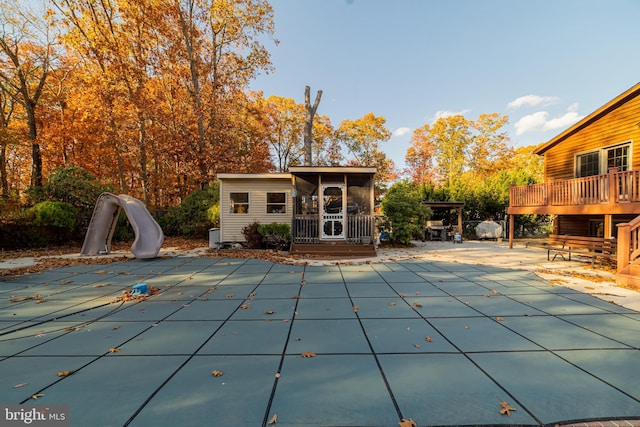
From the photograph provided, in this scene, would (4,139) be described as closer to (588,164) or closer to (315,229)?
(315,229)

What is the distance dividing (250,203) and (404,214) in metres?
7.71

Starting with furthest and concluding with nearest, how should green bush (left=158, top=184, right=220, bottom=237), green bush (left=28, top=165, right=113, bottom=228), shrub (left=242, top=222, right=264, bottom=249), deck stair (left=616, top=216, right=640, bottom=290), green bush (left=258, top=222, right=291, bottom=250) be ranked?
green bush (left=158, top=184, right=220, bottom=237), green bush (left=28, top=165, right=113, bottom=228), shrub (left=242, top=222, right=264, bottom=249), green bush (left=258, top=222, right=291, bottom=250), deck stair (left=616, top=216, right=640, bottom=290)

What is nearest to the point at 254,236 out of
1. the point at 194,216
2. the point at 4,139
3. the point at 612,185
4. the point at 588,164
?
the point at 194,216

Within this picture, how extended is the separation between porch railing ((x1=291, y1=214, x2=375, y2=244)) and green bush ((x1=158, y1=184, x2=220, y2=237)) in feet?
18.9

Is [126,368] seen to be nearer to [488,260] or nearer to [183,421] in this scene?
[183,421]

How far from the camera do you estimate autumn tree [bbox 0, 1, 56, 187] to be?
48.8 ft

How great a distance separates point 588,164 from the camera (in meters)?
11.7

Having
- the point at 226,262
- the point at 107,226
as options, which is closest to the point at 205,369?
the point at 226,262

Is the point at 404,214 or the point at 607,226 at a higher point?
the point at 404,214

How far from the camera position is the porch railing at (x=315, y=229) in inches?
435

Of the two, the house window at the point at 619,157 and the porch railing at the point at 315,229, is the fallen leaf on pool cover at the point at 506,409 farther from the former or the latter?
the house window at the point at 619,157

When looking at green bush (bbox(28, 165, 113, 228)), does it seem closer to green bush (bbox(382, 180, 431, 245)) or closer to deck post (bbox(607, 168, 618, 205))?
green bush (bbox(382, 180, 431, 245))

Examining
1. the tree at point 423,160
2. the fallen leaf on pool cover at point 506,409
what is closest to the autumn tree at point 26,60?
the fallen leaf on pool cover at point 506,409

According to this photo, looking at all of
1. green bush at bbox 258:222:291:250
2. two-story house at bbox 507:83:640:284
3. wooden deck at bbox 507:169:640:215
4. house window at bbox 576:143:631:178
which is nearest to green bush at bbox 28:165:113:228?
green bush at bbox 258:222:291:250
